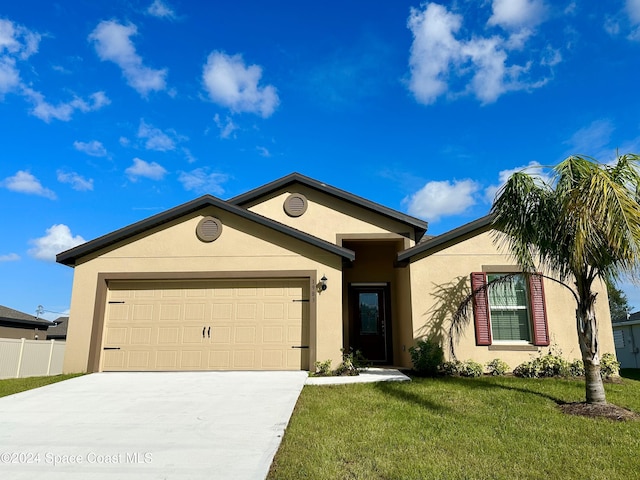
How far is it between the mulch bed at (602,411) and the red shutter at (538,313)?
11.4 feet

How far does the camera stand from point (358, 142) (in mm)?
16797

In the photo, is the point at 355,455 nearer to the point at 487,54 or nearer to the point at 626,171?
the point at 626,171

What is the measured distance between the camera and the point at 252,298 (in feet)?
32.3

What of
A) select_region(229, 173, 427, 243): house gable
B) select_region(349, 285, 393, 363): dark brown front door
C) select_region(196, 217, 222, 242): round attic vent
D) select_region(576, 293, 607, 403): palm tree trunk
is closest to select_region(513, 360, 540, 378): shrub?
select_region(576, 293, 607, 403): palm tree trunk

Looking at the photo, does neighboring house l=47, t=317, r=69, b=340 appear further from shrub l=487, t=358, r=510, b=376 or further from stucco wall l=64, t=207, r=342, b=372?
shrub l=487, t=358, r=510, b=376

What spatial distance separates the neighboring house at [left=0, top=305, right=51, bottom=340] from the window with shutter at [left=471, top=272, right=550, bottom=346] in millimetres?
24996

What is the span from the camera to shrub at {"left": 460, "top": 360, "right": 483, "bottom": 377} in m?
9.20

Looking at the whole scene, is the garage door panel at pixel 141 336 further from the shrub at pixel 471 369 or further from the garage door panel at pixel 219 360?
the shrub at pixel 471 369

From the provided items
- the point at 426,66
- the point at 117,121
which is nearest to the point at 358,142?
the point at 426,66

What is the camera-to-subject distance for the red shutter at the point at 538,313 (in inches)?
376

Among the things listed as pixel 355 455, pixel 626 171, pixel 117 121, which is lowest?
pixel 355 455

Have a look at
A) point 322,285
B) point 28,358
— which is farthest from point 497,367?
point 28,358

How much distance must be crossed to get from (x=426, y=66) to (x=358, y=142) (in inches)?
173

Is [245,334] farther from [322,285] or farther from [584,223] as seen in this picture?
[584,223]
